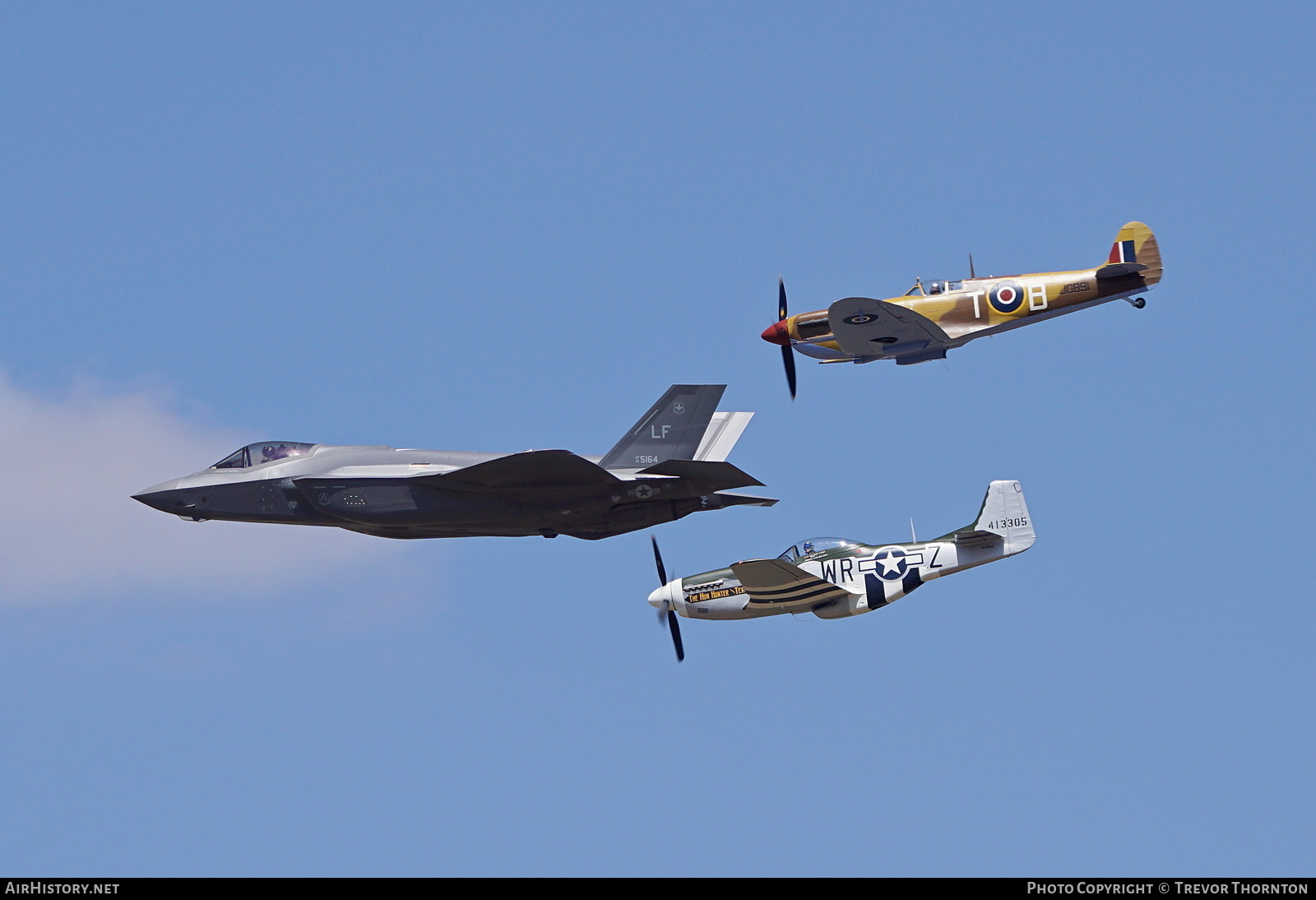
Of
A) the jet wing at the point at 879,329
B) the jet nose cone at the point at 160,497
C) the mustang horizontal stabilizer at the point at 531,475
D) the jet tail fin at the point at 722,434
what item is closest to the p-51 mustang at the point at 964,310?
the jet wing at the point at 879,329

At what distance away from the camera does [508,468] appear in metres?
43.2

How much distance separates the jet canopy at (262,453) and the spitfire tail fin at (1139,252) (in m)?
26.1

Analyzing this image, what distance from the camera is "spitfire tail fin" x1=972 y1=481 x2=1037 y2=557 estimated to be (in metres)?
54.6

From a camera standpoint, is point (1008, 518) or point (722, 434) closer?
point (722, 434)

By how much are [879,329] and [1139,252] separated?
8980mm

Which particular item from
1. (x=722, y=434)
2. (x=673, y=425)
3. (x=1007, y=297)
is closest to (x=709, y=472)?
(x=673, y=425)

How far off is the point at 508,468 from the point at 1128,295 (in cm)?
2211

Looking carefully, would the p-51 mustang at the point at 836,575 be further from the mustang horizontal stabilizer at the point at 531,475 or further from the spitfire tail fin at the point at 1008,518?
the mustang horizontal stabilizer at the point at 531,475

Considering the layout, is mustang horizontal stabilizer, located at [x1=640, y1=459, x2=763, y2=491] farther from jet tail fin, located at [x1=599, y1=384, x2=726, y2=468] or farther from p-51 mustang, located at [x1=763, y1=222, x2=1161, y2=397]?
p-51 mustang, located at [x1=763, y1=222, x2=1161, y2=397]

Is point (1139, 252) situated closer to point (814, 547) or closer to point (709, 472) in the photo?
point (814, 547)

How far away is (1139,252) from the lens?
53000mm

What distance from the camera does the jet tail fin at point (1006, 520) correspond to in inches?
2147
